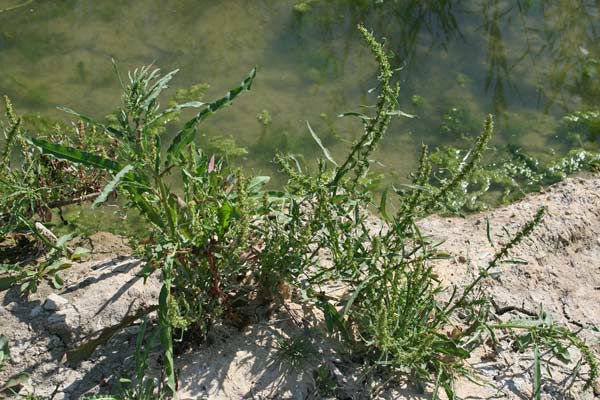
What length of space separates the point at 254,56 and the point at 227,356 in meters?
2.51

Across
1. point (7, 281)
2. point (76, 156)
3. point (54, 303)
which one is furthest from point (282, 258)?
point (7, 281)

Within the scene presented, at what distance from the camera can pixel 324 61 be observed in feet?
15.2

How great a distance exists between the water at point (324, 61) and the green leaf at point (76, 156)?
5.32 ft

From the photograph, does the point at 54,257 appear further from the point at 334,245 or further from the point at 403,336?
the point at 403,336

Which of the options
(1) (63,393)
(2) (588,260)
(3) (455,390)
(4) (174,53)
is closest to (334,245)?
(3) (455,390)

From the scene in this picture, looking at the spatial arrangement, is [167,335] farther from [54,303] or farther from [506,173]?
[506,173]

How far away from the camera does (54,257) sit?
9.50 feet

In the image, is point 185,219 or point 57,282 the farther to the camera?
point 57,282

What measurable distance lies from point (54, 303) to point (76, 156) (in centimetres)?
63

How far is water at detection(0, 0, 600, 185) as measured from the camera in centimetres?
425

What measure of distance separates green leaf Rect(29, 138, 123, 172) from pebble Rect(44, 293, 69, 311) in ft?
1.99

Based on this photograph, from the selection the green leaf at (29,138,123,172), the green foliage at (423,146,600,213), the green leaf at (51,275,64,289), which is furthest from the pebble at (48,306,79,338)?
the green foliage at (423,146,600,213)

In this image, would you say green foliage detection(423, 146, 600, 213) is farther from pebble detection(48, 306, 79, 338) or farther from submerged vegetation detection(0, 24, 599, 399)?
pebble detection(48, 306, 79, 338)

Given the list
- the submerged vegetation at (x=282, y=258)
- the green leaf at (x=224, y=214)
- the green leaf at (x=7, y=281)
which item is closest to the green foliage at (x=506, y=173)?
the submerged vegetation at (x=282, y=258)
